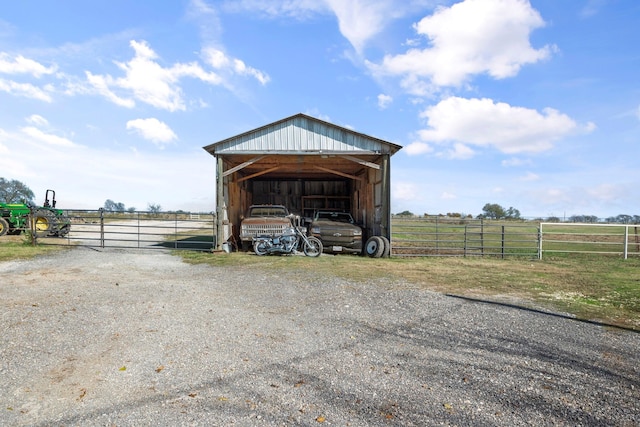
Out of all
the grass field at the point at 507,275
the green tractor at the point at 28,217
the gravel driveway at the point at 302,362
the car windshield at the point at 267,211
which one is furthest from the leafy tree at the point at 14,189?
the gravel driveway at the point at 302,362

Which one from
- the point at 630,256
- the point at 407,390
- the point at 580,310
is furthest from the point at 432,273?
the point at 630,256

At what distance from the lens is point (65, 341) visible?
417 centimetres

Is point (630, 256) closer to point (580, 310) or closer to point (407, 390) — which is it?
point (580, 310)

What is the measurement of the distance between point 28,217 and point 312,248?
1426 centimetres

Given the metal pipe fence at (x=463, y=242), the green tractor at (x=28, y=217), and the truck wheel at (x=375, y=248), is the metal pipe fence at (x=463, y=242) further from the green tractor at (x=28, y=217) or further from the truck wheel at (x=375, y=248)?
the green tractor at (x=28, y=217)

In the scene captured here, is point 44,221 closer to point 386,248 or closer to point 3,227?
point 3,227

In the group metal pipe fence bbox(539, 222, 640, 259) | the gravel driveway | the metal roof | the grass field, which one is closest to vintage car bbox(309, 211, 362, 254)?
the grass field

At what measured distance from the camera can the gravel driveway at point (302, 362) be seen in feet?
9.04

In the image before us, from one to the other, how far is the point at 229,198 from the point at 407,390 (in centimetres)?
1288

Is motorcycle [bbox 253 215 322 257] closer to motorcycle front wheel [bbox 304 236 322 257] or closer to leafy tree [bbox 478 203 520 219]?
motorcycle front wheel [bbox 304 236 322 257]

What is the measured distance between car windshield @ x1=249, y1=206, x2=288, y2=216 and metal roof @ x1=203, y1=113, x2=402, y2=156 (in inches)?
89.0

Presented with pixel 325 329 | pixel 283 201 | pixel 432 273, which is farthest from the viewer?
pixel 283 201

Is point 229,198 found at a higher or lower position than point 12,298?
higher

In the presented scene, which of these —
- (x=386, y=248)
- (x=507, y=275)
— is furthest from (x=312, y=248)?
(x=507, y=275)
